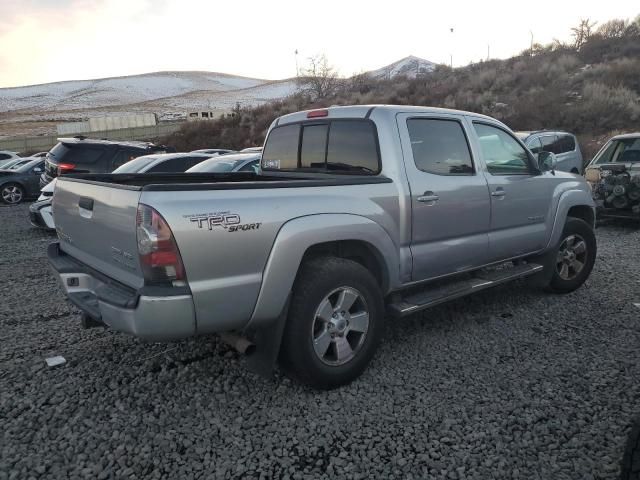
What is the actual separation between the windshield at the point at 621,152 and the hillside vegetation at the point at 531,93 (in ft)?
23.4

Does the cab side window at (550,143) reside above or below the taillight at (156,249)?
below

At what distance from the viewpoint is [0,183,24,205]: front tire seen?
1442 centimetres

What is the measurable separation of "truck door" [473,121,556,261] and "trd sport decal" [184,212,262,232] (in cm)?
254

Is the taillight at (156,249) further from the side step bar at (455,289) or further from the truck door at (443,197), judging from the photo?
the truck door at (443,197)

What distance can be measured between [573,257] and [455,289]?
213cm

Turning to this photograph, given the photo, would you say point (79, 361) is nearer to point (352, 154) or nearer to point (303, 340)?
point (303, 340)

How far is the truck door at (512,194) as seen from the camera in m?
4.42

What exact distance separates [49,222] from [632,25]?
117 ft

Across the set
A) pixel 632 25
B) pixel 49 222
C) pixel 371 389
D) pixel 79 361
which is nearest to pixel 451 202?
pixel 371 389

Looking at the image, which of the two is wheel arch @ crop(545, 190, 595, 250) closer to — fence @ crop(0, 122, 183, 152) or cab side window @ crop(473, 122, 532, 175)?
cab side window @ crop(473, 122, 532, 175)

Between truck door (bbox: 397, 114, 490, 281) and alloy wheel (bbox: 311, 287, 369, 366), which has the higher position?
truck door (bbox: 397, 114, 490, 281)

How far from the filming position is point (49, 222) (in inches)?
343

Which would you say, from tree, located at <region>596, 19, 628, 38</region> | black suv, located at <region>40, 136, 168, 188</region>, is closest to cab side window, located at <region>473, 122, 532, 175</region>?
black suv, located at <region>40, 136, 168, 188</region>

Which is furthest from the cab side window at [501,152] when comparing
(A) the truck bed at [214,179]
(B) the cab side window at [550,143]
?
(B) the cab side window at [550,143]
